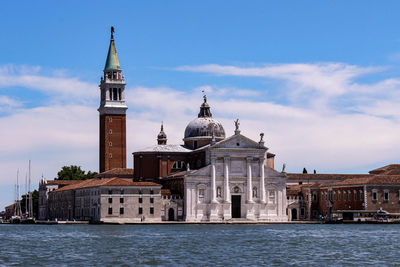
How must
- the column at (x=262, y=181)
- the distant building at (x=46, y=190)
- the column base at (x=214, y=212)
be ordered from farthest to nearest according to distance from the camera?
the distant building at (x=46, y=190) < the column at (x=262, y=181) < the column base at (x=214, y=212)

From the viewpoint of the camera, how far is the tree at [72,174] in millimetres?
125938

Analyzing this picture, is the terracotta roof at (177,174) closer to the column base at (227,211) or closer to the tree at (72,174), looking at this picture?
A: the column base at (227,211)

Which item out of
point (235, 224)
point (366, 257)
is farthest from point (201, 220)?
point (366, 257)

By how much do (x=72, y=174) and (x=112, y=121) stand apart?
72.1 ft

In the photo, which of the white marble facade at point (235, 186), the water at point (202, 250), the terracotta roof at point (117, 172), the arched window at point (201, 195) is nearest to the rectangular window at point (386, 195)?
the white marble facade at point (235, 186)

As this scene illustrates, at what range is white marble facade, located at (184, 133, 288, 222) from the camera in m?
90.7

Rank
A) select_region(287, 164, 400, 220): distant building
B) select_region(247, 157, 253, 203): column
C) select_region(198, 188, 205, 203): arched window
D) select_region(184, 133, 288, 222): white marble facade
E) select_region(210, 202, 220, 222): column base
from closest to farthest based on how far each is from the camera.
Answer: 1. select_region(287, 164, 400, 220): distant building
2. select_region(210, 202, 220, 222): column base
3. select_region(184, 133, 288, 222): white marble facade
4. select_region(198, 188, 205, 203): arched window
5. select_region(247, 157, 253, 203): column

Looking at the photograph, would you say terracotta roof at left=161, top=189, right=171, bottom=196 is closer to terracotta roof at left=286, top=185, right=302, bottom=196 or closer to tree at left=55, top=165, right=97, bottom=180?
terracotta roof at left=286, top=185, right=302, bottom=196

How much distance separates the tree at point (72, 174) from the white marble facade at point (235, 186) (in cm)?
3842

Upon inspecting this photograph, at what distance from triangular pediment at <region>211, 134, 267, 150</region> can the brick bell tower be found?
20.9 m

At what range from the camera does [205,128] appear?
333ft

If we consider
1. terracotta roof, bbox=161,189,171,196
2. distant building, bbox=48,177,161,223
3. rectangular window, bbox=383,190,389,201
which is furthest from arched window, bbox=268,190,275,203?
distant building, bbox=48,177,161,223

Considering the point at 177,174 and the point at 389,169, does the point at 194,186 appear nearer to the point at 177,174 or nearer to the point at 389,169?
the point at 177,174

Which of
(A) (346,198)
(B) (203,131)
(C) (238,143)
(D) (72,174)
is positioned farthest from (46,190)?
(A) (346,198)
